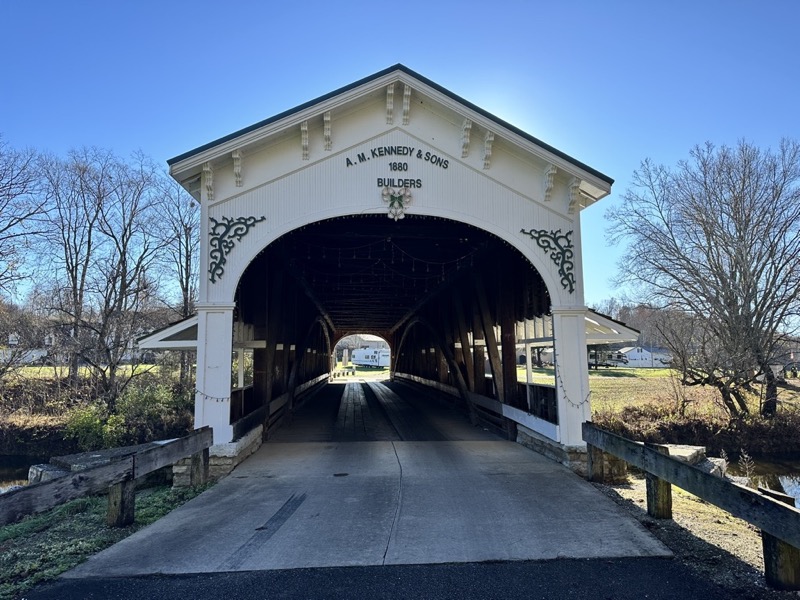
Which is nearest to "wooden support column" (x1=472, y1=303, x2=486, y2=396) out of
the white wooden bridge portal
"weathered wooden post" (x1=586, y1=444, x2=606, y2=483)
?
the white wooden bridge portal

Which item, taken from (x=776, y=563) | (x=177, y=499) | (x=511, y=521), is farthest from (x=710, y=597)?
(x=177, y=499)

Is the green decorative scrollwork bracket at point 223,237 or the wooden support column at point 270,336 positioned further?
the wooden support column at point 270,336

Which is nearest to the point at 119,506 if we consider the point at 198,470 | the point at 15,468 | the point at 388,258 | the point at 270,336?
the point at 198,470

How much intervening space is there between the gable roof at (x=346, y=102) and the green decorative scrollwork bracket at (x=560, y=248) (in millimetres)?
966

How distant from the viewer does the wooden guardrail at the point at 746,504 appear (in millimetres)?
3330

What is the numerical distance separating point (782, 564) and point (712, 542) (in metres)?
1.09

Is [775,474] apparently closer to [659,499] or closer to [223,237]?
[659,499]

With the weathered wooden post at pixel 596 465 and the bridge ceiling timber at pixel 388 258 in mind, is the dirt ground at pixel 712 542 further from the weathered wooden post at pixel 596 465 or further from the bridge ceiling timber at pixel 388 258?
the bridge ceiling timber at pixel 388 258

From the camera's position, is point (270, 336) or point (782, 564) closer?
point (782, 564)

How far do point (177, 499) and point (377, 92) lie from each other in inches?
251

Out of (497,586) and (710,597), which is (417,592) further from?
(710,597)

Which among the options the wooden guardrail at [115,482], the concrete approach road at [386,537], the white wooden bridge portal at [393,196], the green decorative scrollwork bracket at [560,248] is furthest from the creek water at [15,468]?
the green decorative scrollwork bracket at [560,248]

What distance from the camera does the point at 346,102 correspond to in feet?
24.8

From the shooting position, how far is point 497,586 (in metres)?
3.52
